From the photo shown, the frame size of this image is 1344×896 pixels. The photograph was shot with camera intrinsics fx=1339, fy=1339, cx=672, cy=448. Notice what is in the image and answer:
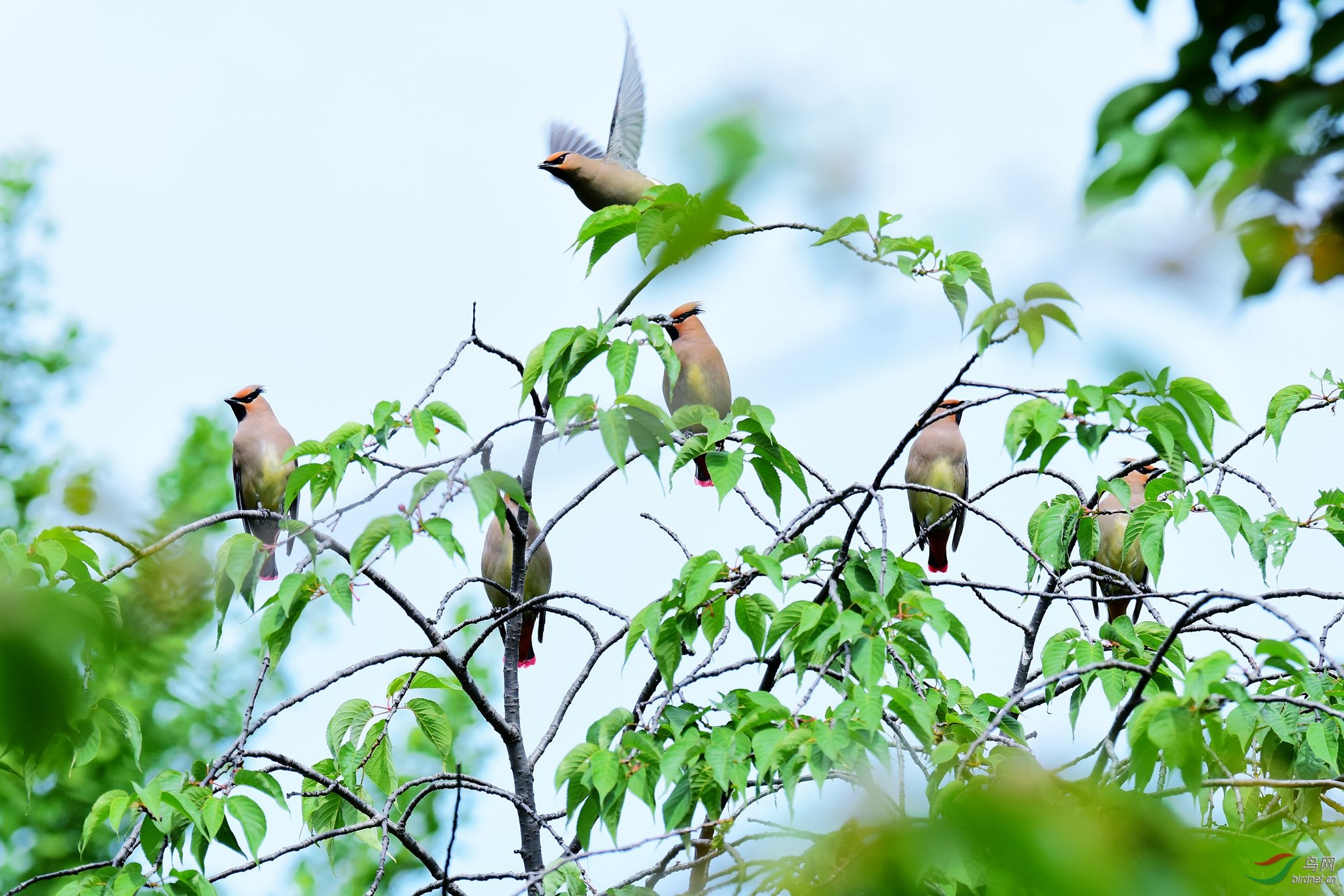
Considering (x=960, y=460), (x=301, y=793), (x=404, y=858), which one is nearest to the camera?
(x=301, y=793)

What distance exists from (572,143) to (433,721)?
3.88 meters

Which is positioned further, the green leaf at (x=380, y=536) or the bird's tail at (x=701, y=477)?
the bird's tail at (x=701, y=477)

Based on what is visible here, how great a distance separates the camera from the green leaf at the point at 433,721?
3408mm

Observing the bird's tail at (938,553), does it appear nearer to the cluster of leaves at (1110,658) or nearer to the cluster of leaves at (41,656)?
the cluster of leaves at (1110,658)

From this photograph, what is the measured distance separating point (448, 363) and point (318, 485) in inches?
18.4

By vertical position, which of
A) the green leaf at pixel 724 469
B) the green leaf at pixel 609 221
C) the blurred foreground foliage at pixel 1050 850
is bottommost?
the blurred foreground foliage at pixel 1050 850

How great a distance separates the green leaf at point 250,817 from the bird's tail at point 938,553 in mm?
4183

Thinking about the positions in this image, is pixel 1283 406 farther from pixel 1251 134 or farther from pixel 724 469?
pixel 1251 134

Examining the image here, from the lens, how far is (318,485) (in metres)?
2.83

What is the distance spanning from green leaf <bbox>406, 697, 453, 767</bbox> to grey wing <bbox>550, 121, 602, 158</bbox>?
3746mm

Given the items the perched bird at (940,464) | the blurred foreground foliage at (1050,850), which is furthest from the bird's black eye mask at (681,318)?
the blurred foreground foliage at (1050,850)

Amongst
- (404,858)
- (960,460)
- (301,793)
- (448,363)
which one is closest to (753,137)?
(448,363)

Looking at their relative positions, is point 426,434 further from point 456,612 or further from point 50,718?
point 456,612

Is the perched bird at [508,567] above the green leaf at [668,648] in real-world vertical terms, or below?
above
